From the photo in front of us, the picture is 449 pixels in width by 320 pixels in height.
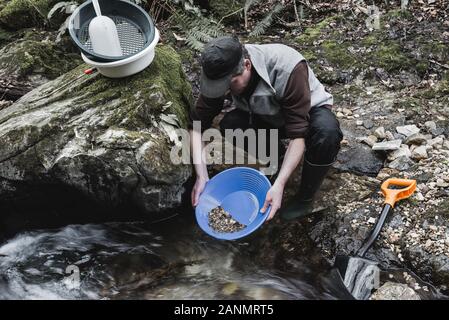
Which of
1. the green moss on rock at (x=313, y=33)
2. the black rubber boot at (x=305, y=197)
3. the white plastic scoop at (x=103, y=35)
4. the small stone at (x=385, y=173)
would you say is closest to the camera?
the white plastic scoop at (x=103, y=35)

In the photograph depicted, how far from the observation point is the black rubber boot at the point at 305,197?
3.93 meters

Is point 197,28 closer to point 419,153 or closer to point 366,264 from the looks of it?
point 419,153

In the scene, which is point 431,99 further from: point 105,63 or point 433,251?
point 105,63

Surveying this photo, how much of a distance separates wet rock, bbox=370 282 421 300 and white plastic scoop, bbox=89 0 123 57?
8.68 feet

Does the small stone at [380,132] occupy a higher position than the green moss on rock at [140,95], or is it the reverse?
the green moss on rock at [140,95]

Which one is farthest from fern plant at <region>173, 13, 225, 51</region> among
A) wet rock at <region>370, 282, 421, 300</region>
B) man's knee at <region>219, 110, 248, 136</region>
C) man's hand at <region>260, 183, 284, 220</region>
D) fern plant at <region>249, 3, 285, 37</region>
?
wet rock at <region>370, 282, 421, 300</region>

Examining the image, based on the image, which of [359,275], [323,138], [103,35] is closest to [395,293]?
[359,275]

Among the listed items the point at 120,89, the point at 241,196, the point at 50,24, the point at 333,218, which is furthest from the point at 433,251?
the point at 50,24

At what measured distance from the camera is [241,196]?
13.3ft

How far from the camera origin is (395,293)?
128 inches

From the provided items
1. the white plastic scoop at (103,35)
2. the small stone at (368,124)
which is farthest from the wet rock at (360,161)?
the white plastic scoop at (103,35)

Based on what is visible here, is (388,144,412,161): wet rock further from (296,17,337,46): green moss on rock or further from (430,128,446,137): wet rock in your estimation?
(296,17,337,46): green moss on rock

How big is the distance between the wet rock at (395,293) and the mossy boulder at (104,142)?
175 centimetres

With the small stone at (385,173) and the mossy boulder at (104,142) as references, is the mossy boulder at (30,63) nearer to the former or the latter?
the mossy boulder at (104,142)
